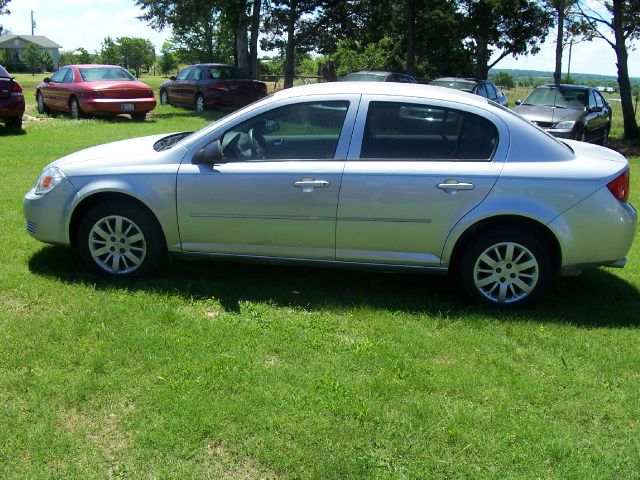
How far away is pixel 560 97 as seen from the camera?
14984 mm

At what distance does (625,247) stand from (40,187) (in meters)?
4.64

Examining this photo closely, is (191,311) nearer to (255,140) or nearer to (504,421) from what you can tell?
(255,140)

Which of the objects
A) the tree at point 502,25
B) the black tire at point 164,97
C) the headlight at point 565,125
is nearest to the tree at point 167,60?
the tree at point 502,25

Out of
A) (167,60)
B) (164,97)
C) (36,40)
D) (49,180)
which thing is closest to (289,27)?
(164,97)

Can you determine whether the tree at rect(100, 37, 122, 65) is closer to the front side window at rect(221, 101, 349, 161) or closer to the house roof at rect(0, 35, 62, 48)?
the house roof at rect(0, 35, 62, 48)

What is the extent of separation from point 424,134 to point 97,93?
43.9ft

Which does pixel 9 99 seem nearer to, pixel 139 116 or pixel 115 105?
pixel 115 105

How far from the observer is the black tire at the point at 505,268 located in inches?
188

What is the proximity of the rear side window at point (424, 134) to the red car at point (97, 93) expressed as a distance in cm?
1305

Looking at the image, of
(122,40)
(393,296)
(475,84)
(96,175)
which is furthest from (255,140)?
(122,40)

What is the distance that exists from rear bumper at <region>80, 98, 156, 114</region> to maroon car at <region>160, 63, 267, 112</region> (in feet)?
11.7

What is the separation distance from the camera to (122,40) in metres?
74.3

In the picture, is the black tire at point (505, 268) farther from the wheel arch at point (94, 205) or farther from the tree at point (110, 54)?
the tree at point (110, 54)

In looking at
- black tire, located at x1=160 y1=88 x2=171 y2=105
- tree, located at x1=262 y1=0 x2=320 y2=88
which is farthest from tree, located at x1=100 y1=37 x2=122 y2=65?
black tire, located at x1=160 y1=88 x2=171 y2=105
